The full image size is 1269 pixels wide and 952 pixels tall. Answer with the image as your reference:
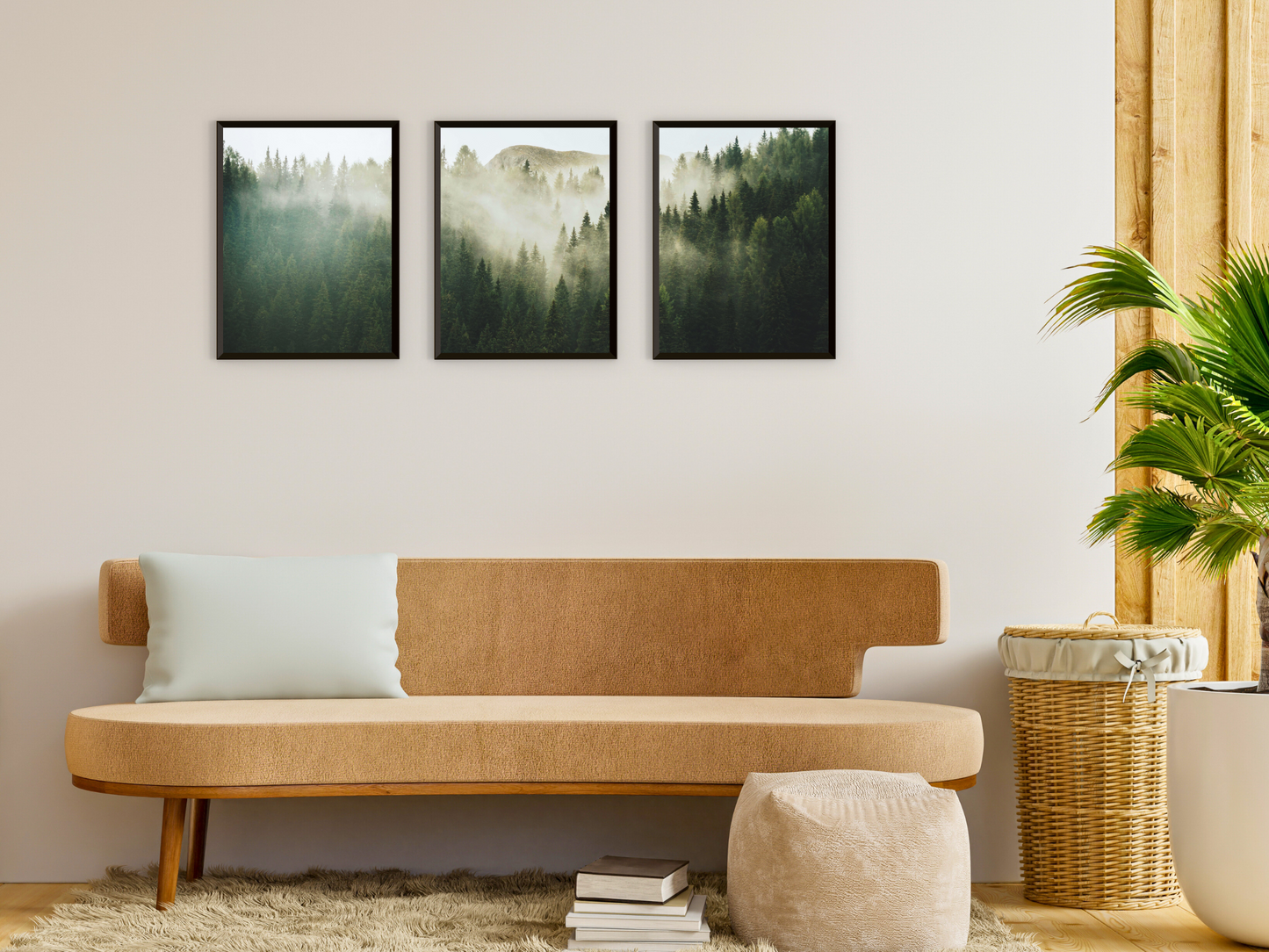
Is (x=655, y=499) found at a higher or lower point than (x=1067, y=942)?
higher

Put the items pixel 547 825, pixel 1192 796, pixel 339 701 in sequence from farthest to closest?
pixel 547 825 → pixel 339 701 → pixel 1192 796

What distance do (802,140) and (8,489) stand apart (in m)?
2.57

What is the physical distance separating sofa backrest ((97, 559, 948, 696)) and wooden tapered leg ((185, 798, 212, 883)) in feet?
2.15

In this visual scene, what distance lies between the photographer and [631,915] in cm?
223

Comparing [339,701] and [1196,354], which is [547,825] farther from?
[1196,354]

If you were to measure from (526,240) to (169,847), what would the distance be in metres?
1.89

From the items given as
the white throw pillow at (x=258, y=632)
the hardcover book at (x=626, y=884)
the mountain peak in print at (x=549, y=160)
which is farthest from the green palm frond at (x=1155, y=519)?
the white throw pillow at (x=258, y=632)

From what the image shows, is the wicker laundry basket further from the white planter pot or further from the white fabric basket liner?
the white planter pot

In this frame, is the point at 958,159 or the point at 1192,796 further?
the point at 958,159

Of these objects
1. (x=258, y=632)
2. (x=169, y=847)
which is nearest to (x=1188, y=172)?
(x=258, y=632)

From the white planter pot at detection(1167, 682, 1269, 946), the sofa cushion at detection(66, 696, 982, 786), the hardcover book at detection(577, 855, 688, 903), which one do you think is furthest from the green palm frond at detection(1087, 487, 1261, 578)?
the hardcover book at detection(577, 855, 688, 903)

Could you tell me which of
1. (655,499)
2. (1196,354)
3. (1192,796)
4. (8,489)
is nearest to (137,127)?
(8,489)

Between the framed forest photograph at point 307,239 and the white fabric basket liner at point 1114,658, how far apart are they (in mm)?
2013

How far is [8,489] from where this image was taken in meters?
3.07
